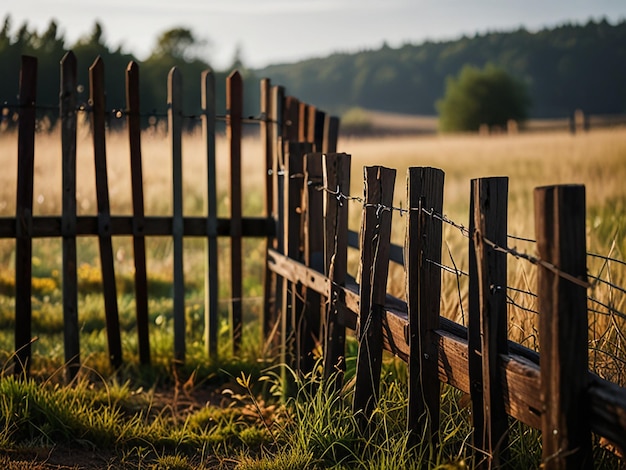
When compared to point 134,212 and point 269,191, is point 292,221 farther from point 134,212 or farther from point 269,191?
point 134,212

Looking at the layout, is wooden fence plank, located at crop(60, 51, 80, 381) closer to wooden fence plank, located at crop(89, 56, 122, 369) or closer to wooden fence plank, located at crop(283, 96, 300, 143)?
wooden fence plank, located at crop(89, 56, 122, 369)

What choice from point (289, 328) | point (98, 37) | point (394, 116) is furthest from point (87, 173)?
point (394, 116)

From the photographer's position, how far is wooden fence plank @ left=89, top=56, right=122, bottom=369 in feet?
16.6

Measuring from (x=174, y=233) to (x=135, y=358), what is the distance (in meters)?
0.90

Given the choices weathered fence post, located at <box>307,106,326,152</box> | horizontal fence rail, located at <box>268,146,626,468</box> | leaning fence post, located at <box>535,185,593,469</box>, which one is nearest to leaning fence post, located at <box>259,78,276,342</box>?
weathered fence post, located at <box>307,106,326,152</box>

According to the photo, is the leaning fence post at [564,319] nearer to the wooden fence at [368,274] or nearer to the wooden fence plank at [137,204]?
the wooden fence at [368,274]

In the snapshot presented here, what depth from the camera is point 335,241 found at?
388cm

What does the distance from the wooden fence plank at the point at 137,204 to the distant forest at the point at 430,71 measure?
21.7 meters

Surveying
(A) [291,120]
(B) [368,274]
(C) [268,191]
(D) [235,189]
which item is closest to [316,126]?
(A) [291,120]

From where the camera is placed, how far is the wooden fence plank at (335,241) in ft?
12.6

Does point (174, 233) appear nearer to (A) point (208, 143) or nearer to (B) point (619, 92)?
(A) point (208, 143)

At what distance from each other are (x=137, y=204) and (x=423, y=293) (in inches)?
110

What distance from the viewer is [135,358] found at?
5469 mm

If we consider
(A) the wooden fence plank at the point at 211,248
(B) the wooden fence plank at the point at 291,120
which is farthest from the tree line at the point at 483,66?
(A) the wooden fence plank at the point at 211,248
